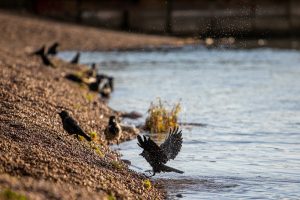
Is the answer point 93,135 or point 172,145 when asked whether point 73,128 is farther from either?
point 172,145

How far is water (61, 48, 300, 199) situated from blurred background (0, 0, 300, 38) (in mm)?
8150

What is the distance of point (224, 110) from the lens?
18906 millimetres

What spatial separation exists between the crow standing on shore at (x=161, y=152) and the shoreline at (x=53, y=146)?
290 mm

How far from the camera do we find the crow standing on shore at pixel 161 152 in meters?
11.3

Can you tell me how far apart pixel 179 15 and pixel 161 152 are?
36.3m

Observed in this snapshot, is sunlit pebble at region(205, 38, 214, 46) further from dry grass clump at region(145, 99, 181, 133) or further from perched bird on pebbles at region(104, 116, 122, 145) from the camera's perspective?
perched bird on pebbles at region(104, 116, 122, 145)

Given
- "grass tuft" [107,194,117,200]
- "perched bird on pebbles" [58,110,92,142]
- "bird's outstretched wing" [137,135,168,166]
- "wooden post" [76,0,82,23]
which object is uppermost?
"wooden post" [76,0,82,23]

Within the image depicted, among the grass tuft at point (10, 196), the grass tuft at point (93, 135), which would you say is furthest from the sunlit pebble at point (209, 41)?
the grass tuft at point (10, 196)

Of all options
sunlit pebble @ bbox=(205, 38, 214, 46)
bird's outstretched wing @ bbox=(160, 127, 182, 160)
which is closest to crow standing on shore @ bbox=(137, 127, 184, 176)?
bird's outstretched wing @ bbox=(160, 127, 182, 160)

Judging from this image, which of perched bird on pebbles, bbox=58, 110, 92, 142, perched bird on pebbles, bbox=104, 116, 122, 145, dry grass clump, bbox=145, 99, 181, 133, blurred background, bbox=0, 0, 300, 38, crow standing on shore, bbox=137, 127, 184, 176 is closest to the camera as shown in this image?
crow standing on shore, bbox=137, 127, 184, 176

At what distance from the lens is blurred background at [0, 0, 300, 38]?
44.9m

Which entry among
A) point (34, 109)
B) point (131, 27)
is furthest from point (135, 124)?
point (131, 27)

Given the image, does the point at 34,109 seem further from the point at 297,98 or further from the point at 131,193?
the point at 297,98

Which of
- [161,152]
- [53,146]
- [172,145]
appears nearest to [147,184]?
[161,152]
